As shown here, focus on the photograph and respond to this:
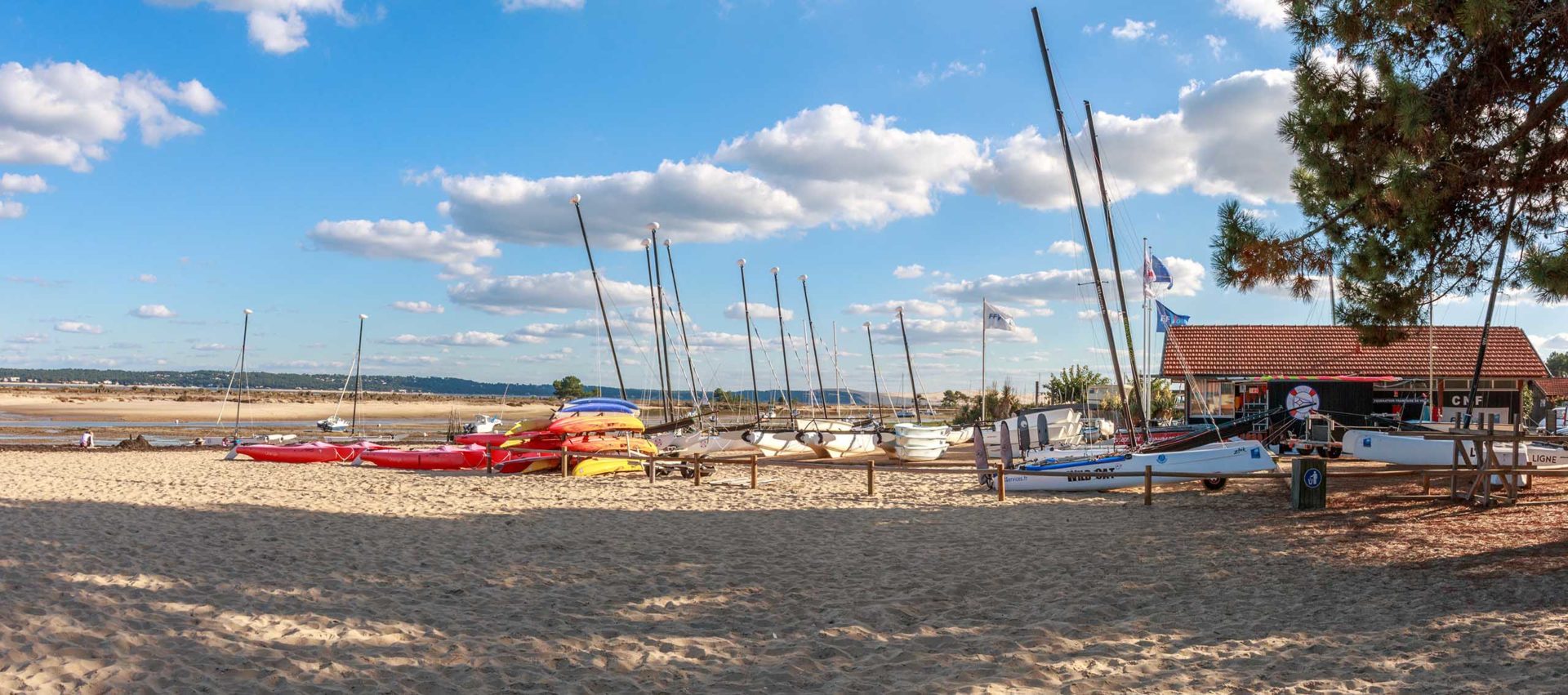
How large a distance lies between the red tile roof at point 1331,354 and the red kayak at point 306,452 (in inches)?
1006

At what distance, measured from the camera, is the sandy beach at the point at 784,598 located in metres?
6.81

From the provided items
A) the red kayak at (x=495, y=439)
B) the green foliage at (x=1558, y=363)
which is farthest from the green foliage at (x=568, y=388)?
the green foliage at (x=1558, y=363)

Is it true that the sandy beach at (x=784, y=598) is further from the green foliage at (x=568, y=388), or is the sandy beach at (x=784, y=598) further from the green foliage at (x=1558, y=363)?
the green foliage at (x=1558, y=363)

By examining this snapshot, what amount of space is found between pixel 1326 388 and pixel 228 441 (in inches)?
1529

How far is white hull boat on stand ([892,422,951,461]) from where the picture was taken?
97.5 ft

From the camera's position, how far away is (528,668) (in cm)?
698

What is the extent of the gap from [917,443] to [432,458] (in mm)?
13833

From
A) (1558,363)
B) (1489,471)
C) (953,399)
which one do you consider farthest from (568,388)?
(1558,363)

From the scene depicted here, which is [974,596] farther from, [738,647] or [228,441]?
[228,441]

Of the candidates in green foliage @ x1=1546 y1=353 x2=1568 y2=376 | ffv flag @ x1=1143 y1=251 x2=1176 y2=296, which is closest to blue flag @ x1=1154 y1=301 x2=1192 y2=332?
ffv flag @ x1=1143 y1=251 x2=1176 y2=296

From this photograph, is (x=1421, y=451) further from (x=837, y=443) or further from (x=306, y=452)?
(x=306, y=452)

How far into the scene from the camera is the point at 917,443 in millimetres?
29719

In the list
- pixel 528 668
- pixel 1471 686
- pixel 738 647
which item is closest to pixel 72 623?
pixel 528 668

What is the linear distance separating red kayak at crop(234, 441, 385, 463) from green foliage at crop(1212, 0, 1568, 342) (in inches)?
963
